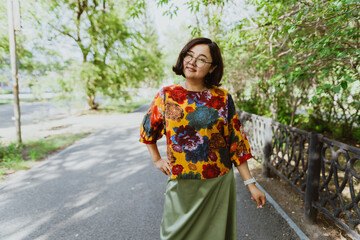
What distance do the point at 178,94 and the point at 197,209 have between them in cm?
84

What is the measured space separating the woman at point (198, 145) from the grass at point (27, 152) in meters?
4.67

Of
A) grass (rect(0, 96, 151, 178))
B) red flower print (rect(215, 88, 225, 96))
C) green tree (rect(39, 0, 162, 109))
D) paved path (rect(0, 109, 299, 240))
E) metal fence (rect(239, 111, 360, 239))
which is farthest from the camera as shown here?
green tree (rect(39, 0, 162, 109))

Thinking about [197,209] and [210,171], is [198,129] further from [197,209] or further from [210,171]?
[197,209]

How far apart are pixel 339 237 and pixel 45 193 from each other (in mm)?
4445

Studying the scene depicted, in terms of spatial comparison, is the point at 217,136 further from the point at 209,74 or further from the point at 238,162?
the point at 209,74

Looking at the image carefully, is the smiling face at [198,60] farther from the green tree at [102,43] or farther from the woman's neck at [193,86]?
the green tree at [102,43]

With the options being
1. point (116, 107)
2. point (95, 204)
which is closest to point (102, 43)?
point (116, 107)

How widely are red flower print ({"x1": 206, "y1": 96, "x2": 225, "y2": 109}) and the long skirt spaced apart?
52 cm

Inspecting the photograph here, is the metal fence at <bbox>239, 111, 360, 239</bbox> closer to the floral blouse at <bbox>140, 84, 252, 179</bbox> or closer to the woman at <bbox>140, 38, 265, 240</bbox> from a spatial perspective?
the woman at <bbox>140, 38, 265, 240</bbox>

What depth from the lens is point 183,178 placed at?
4.98 feet

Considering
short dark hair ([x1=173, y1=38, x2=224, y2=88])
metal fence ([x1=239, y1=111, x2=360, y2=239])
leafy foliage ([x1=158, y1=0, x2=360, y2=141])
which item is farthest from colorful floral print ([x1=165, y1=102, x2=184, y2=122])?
leafy foliage ([x1=158, y1=0, x2=360, y2=141])

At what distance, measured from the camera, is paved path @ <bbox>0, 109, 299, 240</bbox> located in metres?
2.70

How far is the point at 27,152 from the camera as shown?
5.73 meters

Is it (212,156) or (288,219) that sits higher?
(212,156)
